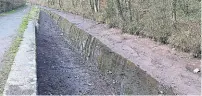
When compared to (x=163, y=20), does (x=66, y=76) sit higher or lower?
lower

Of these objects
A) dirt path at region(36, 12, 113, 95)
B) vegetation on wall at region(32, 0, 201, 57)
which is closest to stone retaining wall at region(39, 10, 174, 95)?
dirt path at region(36, 12, 113, 95)

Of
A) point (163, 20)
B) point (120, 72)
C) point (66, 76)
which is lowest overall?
point (120, 72)

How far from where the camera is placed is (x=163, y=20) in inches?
706

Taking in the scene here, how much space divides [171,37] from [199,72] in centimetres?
432

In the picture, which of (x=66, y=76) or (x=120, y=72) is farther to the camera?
(x=120, y=72)

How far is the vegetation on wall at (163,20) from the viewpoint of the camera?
15180 mm

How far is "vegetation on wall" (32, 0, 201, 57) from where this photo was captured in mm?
15180

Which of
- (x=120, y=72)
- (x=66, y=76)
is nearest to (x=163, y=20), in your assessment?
(x=120, y=72)

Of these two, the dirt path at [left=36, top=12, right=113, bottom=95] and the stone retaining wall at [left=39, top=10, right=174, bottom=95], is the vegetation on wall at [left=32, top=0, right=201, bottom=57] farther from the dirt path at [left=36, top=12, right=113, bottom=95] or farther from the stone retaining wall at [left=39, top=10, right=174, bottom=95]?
the dirt path at [left=36, top=12, right=113, bottom=95]

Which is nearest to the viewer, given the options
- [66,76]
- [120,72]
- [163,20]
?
[66,76]

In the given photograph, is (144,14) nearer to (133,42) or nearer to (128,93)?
(133,42)

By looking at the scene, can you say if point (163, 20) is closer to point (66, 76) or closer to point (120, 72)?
point (120, 72)

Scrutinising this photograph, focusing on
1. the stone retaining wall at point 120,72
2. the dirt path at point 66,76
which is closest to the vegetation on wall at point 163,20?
the stone retaining wall at point 120,72

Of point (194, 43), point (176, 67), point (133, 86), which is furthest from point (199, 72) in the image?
point (133, 86)
